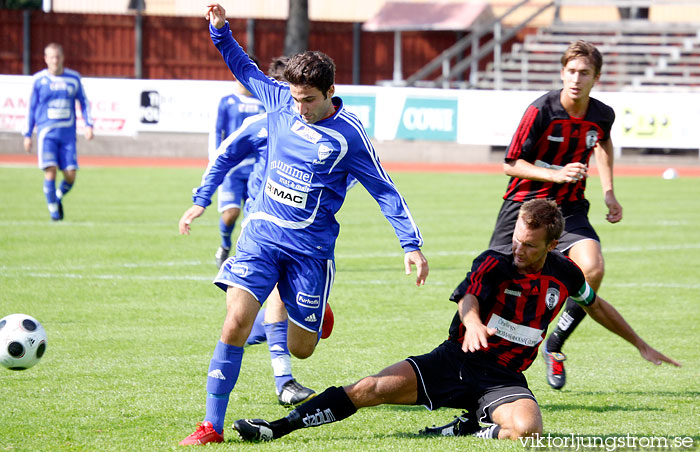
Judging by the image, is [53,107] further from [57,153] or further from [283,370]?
[283,370]

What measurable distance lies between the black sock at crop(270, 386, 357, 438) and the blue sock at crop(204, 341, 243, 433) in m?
0.27

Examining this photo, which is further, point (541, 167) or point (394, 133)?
point (394, 133)

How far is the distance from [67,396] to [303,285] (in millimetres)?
1665

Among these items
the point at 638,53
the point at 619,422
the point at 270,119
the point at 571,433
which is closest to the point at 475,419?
the point at 571,433

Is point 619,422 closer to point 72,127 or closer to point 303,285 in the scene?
point 303,285

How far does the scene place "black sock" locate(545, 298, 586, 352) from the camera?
6.40m

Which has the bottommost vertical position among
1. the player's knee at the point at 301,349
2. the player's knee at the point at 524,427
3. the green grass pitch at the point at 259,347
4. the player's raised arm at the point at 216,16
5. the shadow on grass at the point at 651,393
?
the shadow on grass at the point at 651,393

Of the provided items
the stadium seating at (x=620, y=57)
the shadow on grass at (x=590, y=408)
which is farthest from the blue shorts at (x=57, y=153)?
the stadium seating at (x=620, y=57)

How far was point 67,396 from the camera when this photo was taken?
18.9 feet

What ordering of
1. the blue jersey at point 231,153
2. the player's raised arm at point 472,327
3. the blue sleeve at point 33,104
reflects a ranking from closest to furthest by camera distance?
the player's raised arm at point 472,327
the blue jersey at point 231,153
the blue sleeve at point 33,104

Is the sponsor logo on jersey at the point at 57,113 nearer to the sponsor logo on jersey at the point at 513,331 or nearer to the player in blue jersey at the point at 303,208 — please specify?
the player in blue jersey at the point at 303,208

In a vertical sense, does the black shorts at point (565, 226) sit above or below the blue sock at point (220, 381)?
above

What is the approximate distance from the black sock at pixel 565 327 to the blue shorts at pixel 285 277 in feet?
6.03

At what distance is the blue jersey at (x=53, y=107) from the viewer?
13641mm
